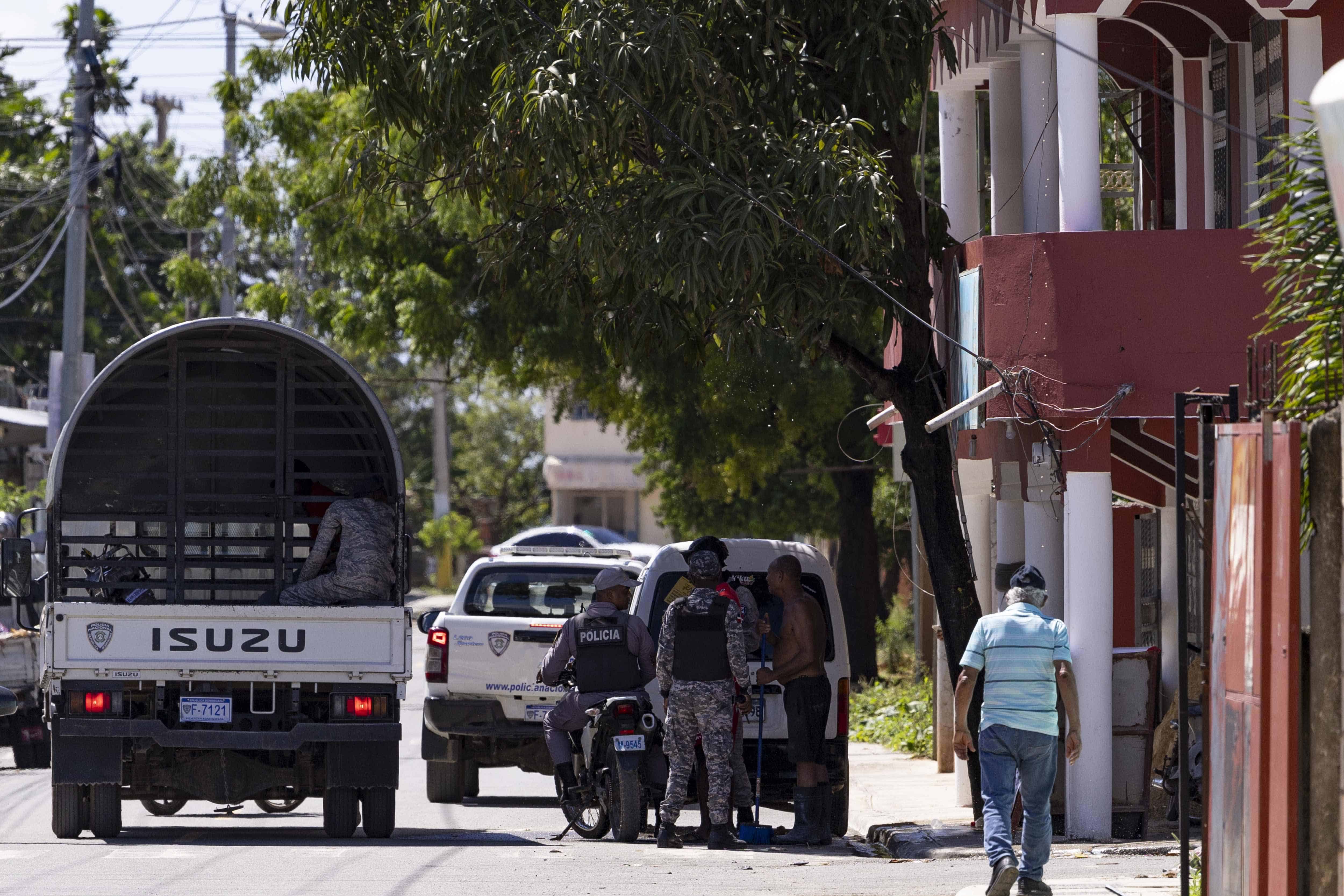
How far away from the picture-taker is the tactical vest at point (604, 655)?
37.8 feet

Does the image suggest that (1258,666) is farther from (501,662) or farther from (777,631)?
(501,662)

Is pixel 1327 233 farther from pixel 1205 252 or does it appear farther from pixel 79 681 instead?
pixel 79 681

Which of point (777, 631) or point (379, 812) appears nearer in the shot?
point (379, 812)

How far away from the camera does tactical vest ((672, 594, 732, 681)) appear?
1112cm

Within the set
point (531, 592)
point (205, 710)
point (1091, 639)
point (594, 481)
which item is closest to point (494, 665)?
point (531, 592)

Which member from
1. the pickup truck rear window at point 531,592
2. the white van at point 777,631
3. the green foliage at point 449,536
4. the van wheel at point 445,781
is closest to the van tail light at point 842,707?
the white van at point 777,631

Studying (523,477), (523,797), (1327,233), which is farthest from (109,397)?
(523,477)

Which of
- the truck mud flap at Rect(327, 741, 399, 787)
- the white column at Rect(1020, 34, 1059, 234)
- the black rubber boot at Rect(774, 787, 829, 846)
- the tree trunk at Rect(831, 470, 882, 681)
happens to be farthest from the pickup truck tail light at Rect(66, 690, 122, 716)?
the tree trunk at Rect(831, 470, 882, 681)

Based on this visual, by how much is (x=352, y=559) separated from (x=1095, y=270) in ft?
16.9

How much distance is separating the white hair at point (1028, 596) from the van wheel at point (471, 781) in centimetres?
655

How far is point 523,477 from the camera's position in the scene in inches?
2516

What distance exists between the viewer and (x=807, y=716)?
11594mm

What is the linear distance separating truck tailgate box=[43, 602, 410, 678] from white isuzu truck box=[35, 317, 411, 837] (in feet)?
0.03

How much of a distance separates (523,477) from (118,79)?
2710cm
